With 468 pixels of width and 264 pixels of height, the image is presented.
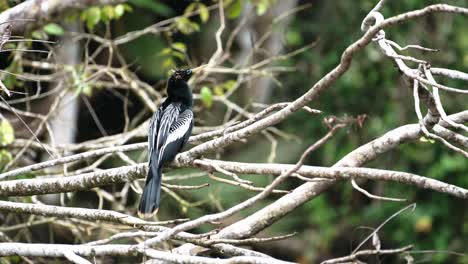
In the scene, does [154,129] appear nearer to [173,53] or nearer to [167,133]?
[167,133]

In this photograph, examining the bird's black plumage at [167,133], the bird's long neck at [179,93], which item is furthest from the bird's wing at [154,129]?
the bird's long neck at [179,93]

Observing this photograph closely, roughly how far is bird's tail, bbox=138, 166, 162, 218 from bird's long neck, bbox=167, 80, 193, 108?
1.19 meters

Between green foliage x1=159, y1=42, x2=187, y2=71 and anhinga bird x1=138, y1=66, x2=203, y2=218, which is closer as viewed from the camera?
anhinga bird x1=138, y1=66, x2=203, y2=218

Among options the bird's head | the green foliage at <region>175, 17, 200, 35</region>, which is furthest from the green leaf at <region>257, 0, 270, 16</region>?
the bird's head

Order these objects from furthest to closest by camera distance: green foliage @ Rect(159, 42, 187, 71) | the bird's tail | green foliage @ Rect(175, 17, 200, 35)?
1. green foliage @ Rect(175, 17, 200, 35)
2. green foliage @ Rect(159, 42, 187, 71)
3. the bird's tail

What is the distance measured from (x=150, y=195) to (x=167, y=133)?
634 mm

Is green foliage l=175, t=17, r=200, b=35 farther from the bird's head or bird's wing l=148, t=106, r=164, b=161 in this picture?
bird's wing l=148, t=106, r=164, b=161

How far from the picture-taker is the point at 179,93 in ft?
16.9

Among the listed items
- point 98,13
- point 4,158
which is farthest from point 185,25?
point 4,158

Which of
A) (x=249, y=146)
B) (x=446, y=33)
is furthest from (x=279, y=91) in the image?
(x=446, y=33)

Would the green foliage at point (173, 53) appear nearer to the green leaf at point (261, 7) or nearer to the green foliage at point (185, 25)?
the green foliage at point (185, 25)

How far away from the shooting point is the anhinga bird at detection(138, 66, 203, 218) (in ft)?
13.1

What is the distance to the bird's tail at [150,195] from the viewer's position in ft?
13.1

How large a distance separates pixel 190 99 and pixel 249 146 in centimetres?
511
